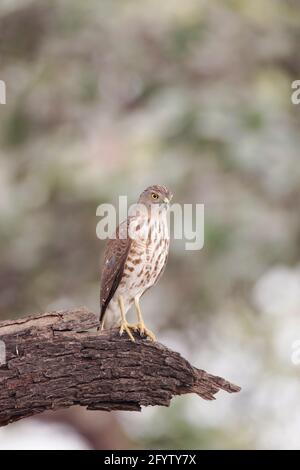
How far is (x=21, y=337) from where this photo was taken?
171 inches

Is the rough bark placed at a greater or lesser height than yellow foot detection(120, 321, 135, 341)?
lesser

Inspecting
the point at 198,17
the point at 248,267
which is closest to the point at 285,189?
the point at 248,267

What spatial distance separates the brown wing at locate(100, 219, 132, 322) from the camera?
14.6 feet

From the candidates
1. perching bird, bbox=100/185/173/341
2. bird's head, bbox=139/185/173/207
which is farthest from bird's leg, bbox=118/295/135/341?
bird's head, bbox=139/185/173/207

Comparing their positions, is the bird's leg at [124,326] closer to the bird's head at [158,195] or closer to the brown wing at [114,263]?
the brown wing at [114,263]

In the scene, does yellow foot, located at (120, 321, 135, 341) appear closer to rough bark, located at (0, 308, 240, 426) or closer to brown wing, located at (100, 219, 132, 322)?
rough bark, located at (0, 308, 240, 426)

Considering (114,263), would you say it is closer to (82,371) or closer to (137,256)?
(137,256)

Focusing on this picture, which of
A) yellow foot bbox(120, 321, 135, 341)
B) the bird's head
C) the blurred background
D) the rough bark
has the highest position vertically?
the blurred background

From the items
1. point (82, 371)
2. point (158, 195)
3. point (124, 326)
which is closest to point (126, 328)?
point (124, 326)

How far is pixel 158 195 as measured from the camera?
4289mm

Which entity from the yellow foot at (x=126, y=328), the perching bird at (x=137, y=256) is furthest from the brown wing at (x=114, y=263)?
the yellow foot at (x=126, y=328)

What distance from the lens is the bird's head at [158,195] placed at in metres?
4.27

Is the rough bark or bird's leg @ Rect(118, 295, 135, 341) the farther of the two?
bird's leg @ Rect(118, 295, 135, 341)
